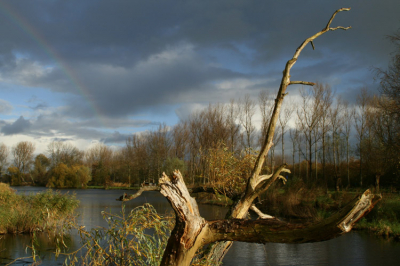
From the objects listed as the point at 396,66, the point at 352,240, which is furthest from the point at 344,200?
the point at 396,66

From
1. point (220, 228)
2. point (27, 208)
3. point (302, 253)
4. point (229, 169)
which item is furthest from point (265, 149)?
point (27, 208)

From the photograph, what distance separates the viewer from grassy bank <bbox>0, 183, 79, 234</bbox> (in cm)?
1500

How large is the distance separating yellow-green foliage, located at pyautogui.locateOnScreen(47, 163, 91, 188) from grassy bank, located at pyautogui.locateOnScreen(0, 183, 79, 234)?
1823 inches

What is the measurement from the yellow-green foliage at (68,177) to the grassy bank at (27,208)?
4629cm

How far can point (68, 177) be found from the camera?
61312 mm

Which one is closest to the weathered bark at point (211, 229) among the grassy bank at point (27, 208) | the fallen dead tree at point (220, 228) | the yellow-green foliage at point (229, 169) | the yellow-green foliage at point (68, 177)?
the fallen dead tree at point (220, 228)

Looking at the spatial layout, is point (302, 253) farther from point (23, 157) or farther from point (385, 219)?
point (23, 157)

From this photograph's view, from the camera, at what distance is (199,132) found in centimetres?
4788

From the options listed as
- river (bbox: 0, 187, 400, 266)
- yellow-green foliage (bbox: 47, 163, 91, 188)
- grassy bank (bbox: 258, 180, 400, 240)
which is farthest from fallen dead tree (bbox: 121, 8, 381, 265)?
yellow-green foliage (bbox: 47, 163, 91, 188)

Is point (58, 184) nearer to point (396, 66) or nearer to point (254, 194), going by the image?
point (396, 66)

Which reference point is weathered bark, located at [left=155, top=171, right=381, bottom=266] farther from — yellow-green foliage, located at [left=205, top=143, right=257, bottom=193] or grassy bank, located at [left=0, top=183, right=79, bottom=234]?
grassy bank, located at [left=0, top=183, right=79, bottom=234]

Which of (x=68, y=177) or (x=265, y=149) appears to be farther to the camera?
(x=68, y=177)

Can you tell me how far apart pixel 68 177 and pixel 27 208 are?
48.8 m

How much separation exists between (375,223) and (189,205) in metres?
17.2
